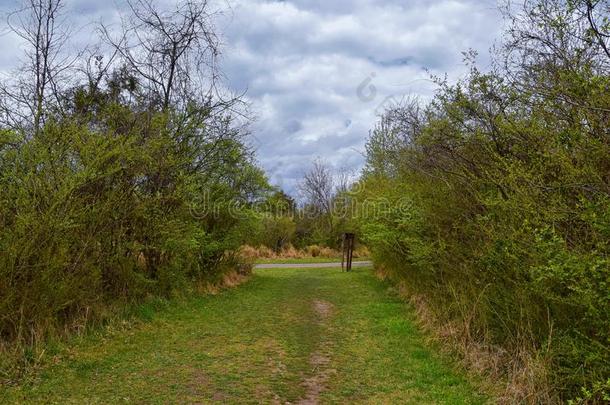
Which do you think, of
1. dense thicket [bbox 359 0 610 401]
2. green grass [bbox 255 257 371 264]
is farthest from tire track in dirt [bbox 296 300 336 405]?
green grass [bbox 255 257 371 264]

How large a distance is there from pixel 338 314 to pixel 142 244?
4730 millimetres

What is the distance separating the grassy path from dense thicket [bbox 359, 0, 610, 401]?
1099 millimetres

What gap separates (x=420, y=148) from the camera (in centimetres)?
1057

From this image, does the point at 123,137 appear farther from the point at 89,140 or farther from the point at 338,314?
the point at 338,314

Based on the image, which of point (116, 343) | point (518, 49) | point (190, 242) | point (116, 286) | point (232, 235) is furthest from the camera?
point (232, 235)

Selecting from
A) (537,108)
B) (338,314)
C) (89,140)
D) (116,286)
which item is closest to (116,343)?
(116,286)

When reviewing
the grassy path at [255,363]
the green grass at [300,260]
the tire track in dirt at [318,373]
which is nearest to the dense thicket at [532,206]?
the grassy path at [255,363]

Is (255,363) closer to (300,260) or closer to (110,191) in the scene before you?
(110,191)

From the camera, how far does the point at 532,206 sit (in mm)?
5320

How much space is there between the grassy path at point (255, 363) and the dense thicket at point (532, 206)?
1.10m

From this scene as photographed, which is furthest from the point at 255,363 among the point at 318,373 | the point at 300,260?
the point at 300,260

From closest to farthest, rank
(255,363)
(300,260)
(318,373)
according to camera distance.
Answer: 1. (318,373)
2. (255,363)
3. (300,260)

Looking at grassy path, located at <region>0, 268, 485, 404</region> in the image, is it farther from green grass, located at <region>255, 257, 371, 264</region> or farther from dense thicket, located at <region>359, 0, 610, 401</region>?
green grass, located at <region>255, 257, 371, 264</region>

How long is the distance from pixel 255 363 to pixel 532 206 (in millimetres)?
4302
